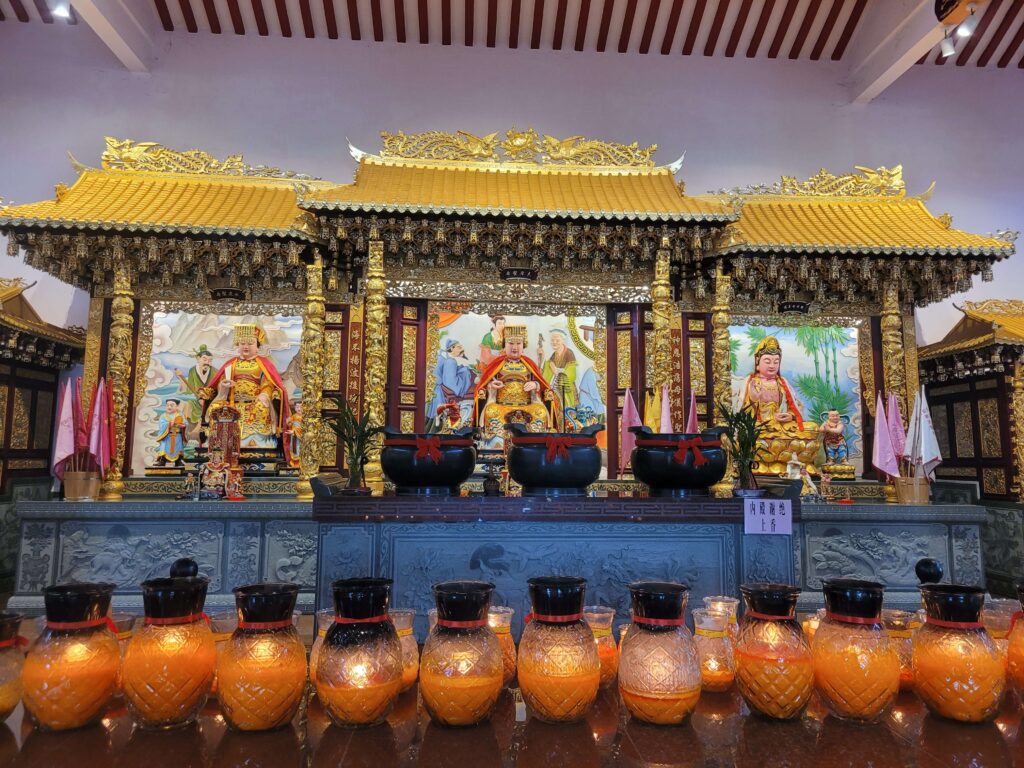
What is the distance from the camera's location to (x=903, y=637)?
1.48 meters

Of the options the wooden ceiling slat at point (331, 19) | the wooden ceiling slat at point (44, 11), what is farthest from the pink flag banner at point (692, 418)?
the wooden ceiling slat at point (44, 11)

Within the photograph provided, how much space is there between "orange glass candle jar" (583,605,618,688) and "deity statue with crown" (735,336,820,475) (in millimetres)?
5797

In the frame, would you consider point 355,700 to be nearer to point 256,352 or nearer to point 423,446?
point 423,446

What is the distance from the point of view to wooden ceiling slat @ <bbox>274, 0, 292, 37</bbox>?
9.45 m

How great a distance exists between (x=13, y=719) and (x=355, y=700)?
691mm

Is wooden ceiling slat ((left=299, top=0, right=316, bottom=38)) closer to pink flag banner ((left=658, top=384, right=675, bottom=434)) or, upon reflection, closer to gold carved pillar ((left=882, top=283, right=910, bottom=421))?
pink flag banner ((left=658, top=384, right=675, bottom=434))

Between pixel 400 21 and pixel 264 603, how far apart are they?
10398mm

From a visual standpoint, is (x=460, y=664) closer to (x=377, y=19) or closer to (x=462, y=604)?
(x=462, y=604)

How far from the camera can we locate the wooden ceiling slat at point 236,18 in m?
9.44

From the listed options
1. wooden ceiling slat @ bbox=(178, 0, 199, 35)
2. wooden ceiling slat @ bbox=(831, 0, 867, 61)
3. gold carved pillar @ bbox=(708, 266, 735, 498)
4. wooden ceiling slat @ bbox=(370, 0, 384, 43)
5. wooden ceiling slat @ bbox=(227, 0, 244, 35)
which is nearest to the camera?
gold carved pillar @ bbox=(708, 266, 735, 498)

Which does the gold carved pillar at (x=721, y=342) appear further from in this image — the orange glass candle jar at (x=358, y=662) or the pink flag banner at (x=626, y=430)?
the orange glass candle jar at (x=358, y=662)

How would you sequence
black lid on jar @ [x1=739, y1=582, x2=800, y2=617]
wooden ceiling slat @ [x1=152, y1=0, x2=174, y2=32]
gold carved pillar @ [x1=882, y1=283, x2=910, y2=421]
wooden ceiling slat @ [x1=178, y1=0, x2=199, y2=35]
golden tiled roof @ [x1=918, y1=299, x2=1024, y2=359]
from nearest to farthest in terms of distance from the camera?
black lid on jar @ [x1=739, y1=582, x2=800, y2=617] < golden tiled roof @ [x1=918, y1=299, x2=1024, y2=359] < gold carved pillar @ [x1=882, y1=283, x2=910, y2=421] < wooden ceiling slat @ [x1=152, y1=0, x2=174, y2=32] < wooden ceiling slat @ [x1=178, y1=0, x2=199, y2=35]

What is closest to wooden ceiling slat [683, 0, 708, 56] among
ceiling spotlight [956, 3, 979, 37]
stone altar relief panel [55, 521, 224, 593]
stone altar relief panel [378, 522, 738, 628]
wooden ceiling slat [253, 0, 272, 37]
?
ceiling spotlight [956, 3, 979, 37]

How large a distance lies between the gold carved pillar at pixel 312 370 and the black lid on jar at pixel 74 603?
5.42 meters
